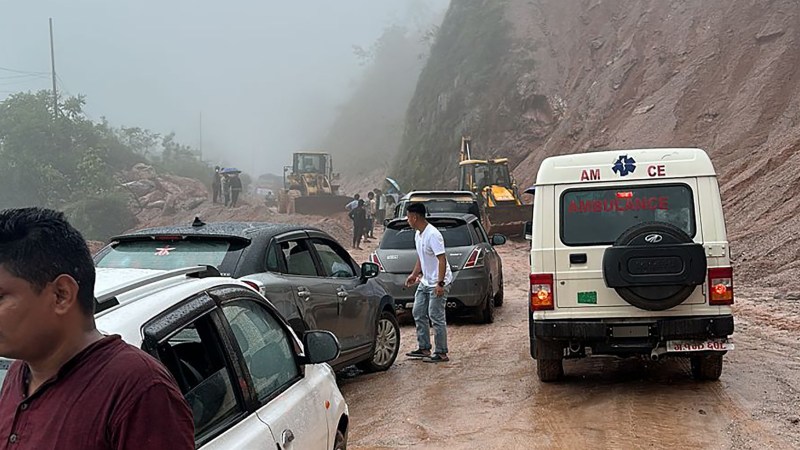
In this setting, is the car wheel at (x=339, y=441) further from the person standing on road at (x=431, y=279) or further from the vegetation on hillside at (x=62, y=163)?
the vegetation on hillside at (x=62, y=163)

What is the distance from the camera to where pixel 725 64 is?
94.6ft

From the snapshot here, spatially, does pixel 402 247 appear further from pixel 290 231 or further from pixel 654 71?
pixel 654 71

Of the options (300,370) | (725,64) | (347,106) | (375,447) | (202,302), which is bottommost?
(375,447)

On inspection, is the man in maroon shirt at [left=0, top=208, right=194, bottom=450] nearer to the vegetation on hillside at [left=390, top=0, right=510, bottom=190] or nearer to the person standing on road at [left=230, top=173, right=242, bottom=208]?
the person standing on road at [left=230, top=173, right=242, bottom=208]

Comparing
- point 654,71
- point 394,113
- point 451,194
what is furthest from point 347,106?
point 451,194

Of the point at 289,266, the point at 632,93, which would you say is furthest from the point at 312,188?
the point at 289,266

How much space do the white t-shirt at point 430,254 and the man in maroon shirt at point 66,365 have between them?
704 centimetres

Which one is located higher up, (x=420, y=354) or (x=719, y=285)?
(x=719, y=285)

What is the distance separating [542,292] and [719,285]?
4.86 ft

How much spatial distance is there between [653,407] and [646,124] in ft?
81.7

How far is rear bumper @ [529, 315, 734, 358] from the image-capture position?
6.75 meters

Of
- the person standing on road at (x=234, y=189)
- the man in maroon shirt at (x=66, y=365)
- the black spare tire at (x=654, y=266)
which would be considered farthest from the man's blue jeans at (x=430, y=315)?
the person standing on road at (x=234, y=189)

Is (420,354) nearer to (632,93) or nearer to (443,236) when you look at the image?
(443,236)

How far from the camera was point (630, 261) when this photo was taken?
671 centimetres
